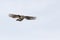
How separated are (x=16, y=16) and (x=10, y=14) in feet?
11.9

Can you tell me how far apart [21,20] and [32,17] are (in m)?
4.72

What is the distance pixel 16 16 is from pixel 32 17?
20.5 ft

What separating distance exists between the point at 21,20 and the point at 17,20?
90.4 inches

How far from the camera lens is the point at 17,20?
A: 609ft

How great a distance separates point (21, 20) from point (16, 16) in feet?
7.27

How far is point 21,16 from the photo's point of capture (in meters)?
188

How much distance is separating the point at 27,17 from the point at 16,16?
5.05m

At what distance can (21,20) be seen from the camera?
188 metres

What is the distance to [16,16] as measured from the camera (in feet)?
614

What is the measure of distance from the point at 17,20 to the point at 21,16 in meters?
3.24

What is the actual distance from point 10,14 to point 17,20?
135 inches
